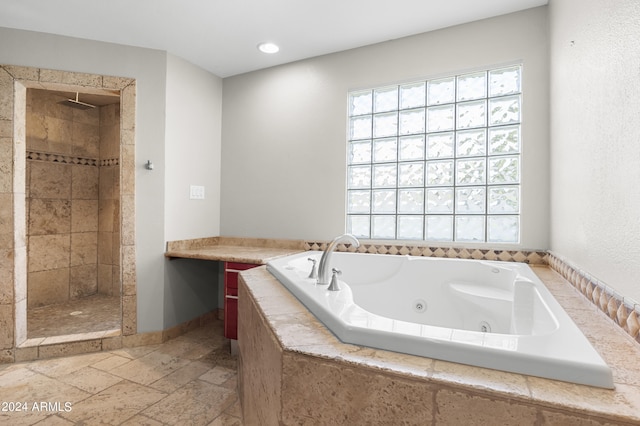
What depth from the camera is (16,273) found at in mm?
2174

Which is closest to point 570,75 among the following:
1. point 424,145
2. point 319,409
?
point 424,145

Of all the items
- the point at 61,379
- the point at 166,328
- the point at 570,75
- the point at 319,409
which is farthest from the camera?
the point at 166,328

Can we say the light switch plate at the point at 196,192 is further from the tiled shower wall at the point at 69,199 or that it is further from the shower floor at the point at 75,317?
the tiled shower wall at the point at 69,199

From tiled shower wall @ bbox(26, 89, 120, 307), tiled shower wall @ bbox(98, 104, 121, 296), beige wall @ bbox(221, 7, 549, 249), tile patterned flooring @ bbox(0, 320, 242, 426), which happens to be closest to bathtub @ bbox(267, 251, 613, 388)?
beige wall @ bbox(221, 7, 549, 249)

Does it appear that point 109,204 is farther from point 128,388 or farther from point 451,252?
point 451,252

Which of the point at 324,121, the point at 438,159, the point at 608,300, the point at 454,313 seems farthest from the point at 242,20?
the point at 608,300

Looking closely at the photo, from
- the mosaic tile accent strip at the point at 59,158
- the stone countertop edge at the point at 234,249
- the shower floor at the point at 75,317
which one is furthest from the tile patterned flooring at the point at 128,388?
the mosaic tile accent strip at the point at 59,158

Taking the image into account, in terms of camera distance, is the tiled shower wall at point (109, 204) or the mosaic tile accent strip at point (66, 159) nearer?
the mosaic tile accent strip at point (66, 159)

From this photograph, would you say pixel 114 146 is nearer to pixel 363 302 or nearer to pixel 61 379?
pixel 61 379

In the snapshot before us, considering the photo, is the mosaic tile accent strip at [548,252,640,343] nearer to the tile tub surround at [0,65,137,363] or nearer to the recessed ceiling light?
the recessed ceiling light

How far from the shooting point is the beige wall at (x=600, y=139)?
910 millimetres

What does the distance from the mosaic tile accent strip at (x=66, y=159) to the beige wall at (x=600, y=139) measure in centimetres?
425

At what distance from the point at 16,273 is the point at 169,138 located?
4.72 feet

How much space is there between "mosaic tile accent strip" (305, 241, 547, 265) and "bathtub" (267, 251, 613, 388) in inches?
8.1
